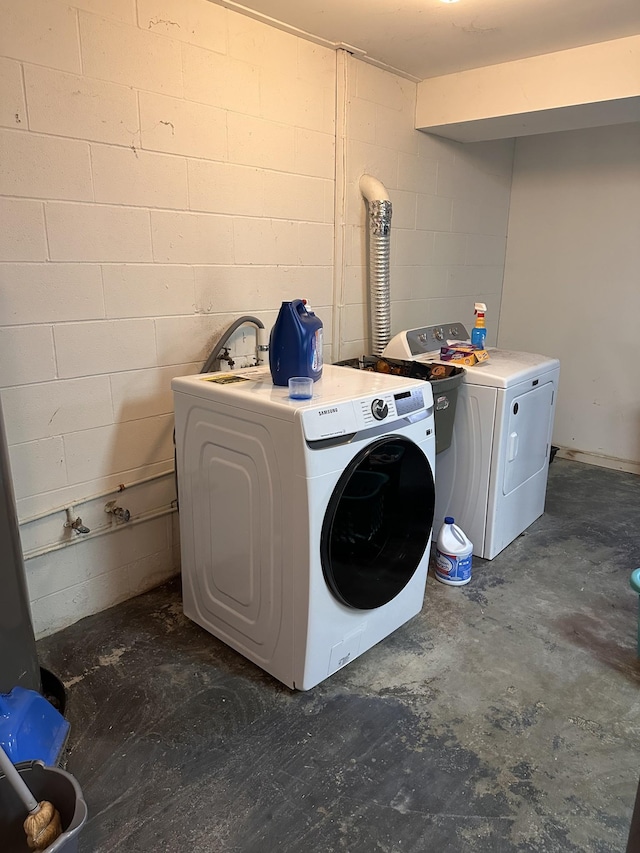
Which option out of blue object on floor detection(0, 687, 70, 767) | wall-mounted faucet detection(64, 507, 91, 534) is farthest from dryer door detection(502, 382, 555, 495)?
blue object on floor detection(0, 687, 70, 767)

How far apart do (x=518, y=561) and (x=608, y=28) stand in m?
2.25

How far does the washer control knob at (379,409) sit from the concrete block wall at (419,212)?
4.09 feet

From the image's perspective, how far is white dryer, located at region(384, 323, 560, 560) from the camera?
→ 2.61 metres

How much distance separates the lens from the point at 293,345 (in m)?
1.97

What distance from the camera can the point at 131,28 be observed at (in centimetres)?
200

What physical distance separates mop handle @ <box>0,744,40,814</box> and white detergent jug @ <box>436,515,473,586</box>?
1.74 meters

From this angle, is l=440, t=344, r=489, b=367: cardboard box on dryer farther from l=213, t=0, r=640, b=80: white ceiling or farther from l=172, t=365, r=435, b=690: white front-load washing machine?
l=213, t=0, r=640, b=80: white ceiling

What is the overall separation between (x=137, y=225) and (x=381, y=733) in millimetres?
1859

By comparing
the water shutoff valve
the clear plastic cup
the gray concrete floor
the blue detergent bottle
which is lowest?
the gray concrete floor

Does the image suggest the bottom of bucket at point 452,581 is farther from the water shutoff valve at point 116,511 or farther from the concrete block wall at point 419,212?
the water shutoff valve at point 116,511

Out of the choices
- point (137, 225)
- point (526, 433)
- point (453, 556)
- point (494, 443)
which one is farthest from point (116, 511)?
point (526, 433)

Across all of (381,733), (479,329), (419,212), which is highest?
(419,212)

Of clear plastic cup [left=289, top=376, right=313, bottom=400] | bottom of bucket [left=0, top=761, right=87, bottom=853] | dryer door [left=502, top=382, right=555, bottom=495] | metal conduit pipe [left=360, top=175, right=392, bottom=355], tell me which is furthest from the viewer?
metal conduit pipe [left=360, top=175, right=392, bottom=355]

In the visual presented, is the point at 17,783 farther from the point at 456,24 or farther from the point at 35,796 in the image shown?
the point at 456,24
